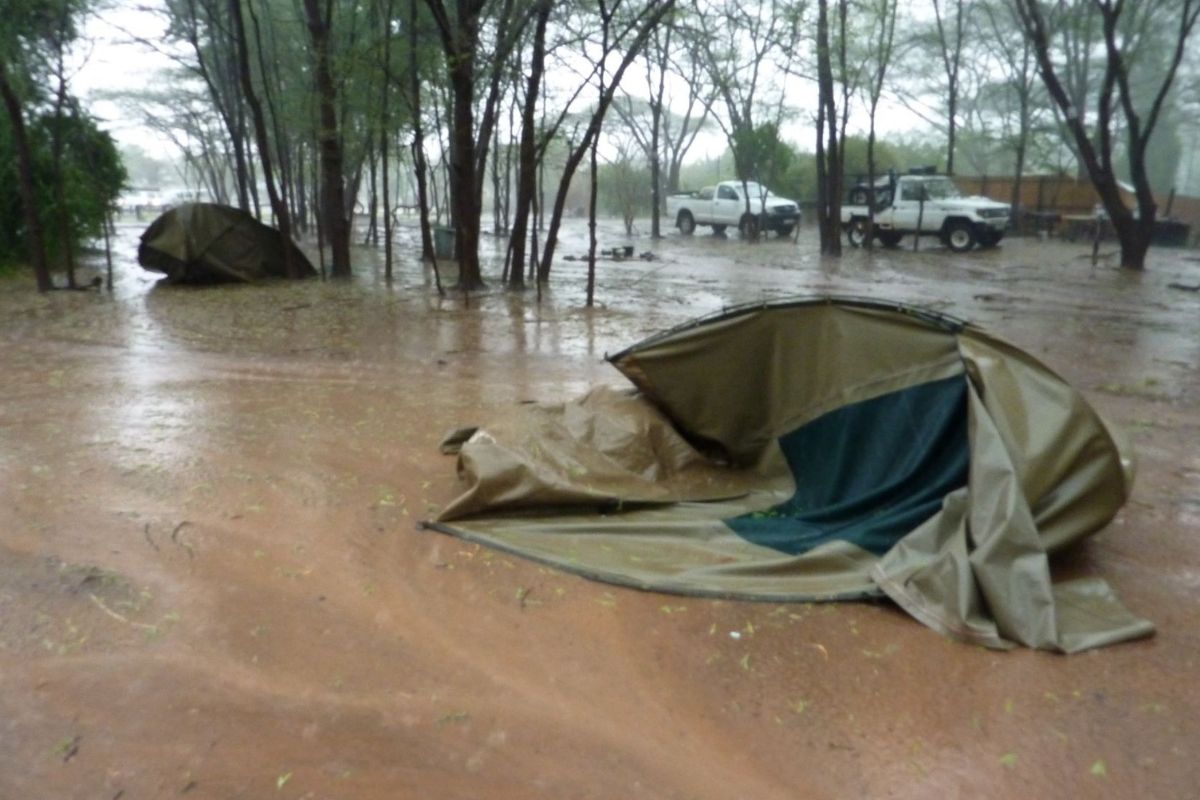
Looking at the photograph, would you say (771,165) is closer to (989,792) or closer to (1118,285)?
(1118,285)

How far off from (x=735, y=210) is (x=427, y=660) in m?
28.3

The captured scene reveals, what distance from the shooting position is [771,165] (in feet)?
108

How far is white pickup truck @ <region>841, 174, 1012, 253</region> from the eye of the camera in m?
23.7

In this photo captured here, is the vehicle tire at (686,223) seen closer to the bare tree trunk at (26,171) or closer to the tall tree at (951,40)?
the tall tree at (951,40)

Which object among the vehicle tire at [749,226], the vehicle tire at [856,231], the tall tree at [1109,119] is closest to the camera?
the tall tree at [1109,119]

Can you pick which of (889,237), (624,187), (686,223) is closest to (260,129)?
(889,237)

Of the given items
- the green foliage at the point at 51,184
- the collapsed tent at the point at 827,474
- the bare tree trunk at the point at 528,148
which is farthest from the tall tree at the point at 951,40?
the collapsed tent at the point at 827,474

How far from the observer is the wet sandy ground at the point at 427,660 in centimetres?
300

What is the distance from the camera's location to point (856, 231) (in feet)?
84.7

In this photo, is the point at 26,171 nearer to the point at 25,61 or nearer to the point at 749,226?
the point at 25,61

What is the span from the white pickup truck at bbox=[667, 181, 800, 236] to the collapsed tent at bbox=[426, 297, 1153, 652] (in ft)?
78.2

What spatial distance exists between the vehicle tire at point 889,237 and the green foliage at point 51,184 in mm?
17405

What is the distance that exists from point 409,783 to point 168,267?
Answer: 14959 mm

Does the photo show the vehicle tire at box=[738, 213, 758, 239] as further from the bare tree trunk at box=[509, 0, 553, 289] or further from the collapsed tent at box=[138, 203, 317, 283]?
the collapsed tent at box=[138, 203, 317, 283]
